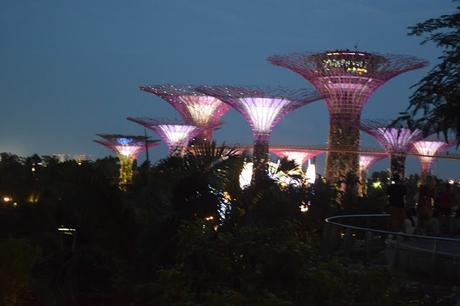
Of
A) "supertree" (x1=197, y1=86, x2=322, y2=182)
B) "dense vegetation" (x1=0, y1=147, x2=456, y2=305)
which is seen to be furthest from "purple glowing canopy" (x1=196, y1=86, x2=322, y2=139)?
"dense vegetation" (x1=0, y1=147, x2=456, y2=305)

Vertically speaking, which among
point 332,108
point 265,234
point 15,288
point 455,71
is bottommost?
point 15,288

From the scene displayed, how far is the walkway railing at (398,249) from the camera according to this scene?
7.39 meters

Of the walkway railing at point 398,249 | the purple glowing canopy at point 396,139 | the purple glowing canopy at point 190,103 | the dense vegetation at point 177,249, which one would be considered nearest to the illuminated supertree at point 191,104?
the purple glowing canopy at point 190,103

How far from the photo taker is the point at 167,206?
10398 millimetres

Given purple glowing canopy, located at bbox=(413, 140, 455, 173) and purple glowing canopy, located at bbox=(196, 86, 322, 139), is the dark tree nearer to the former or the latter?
purple glowing canopy, located at bbox=(196, 86, 322, 139)

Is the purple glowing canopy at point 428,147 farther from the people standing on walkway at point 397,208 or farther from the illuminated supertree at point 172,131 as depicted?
the people standing on walkway at point 397,208

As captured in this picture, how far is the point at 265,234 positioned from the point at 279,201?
8.00 m

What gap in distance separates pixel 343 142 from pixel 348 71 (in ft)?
12.1

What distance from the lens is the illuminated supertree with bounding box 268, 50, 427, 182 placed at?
37938 millimetres

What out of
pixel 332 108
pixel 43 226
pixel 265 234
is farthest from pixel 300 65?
pixel 265 234

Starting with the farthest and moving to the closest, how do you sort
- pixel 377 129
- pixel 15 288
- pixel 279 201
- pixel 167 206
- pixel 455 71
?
pixel 377 129, pixel 279 201, pixel 15 288, pixel 167 206, pixel 455 71

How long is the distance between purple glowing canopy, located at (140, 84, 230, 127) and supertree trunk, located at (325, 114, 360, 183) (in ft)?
42.6

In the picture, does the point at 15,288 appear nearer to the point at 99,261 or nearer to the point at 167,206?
the point at 99,261

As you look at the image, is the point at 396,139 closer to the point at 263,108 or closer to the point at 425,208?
the point at 263,108
